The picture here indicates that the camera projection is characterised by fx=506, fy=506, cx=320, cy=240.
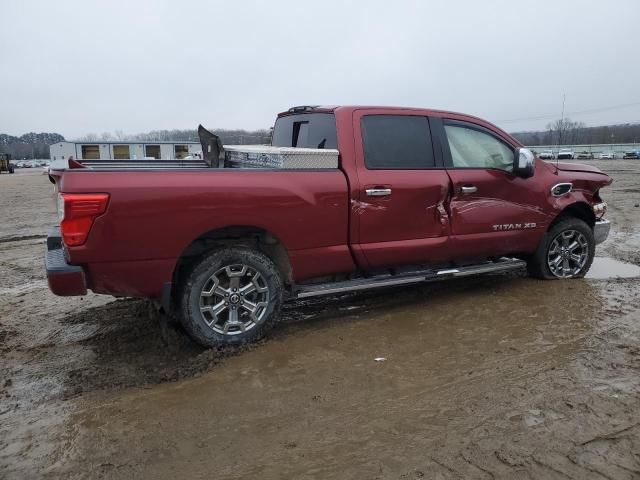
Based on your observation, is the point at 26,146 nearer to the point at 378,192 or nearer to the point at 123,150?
the point at 123,150

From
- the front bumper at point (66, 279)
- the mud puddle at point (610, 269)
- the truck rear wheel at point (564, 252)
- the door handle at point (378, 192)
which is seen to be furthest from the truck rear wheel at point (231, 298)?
the mud puddle at point (610, 269)

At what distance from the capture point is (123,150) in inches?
1483

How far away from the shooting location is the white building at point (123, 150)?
121ft

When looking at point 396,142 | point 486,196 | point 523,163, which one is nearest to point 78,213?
point 396,142

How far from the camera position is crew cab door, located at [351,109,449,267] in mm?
4512

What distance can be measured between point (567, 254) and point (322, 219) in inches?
130

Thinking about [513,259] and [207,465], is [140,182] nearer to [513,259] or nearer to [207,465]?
[207,465]

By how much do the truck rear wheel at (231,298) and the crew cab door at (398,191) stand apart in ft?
3.11

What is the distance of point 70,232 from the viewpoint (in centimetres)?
350

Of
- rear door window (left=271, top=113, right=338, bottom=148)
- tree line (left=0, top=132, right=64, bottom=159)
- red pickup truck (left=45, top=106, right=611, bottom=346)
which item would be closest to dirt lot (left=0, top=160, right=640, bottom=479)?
red pickup truck (left=45, top=106, right=611, bottom=346)

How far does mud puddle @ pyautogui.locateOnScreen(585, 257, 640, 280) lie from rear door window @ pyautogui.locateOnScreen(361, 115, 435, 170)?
9.47 ft

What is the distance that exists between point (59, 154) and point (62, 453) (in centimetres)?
4267

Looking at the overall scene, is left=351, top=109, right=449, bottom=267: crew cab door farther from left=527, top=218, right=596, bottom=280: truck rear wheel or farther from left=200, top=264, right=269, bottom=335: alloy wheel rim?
left=527, top=218, right=596, bottom=280: truck rear wheel

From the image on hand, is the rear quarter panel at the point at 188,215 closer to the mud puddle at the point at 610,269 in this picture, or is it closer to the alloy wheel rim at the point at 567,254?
the alloy wheel rim at the point at 567,254
